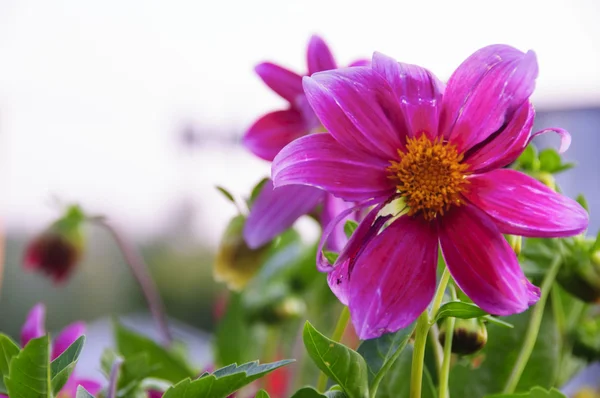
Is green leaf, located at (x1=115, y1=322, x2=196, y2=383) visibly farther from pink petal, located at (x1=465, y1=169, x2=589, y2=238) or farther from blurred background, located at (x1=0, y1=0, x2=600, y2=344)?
blurred background, located at (x1=0, y1=0, x2=600, y2=344)

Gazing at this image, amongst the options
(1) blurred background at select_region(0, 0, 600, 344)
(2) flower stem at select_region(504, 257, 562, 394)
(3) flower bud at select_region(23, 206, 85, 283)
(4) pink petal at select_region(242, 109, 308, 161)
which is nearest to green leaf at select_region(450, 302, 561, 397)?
(2) flower stem at select_region(504, 257, 562, 394)

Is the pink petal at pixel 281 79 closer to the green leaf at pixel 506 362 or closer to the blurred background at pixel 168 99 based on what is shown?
the green leaf at pixel 506 362

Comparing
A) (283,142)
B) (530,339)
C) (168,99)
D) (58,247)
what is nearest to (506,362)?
(530,339)

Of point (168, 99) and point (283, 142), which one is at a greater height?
point (283, 142)

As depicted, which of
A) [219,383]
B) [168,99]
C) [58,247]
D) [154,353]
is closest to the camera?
[219,383]

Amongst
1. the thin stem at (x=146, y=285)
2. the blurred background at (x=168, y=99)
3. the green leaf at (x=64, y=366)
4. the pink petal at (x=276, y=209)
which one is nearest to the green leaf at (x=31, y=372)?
the green leaf at (x=64, y=366)

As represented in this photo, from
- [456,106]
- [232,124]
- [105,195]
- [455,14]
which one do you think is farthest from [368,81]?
[105,195]

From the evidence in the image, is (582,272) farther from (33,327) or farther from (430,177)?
(33,327)
